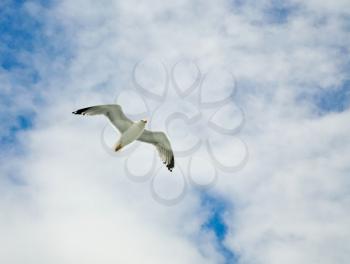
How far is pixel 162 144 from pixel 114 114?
2840 millimetres

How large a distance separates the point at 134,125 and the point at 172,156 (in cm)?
279

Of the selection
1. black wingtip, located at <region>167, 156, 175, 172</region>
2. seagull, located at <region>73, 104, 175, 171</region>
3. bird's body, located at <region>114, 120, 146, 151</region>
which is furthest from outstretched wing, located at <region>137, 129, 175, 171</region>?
bird's body, located at <region>114, 120, 146, 151</region>

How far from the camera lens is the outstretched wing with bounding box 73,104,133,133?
25797 mm

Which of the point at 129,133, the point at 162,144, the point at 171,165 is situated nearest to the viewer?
the point at 129,133

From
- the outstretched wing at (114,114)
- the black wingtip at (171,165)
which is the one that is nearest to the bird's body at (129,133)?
the outstretched wing at (114,114)

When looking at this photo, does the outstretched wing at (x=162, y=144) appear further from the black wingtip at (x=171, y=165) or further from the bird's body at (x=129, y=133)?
the bird's body at (x=129, y=133)

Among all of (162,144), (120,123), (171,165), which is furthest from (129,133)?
(171,165)

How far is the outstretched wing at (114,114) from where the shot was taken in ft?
84.6

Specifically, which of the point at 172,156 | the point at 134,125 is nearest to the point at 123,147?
the point at 134,125

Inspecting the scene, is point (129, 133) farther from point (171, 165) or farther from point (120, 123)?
point (171, 165)

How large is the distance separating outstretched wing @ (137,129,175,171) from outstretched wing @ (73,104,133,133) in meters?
1.19

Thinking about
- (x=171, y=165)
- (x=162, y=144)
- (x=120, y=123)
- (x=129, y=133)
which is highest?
(x=162, y=144)

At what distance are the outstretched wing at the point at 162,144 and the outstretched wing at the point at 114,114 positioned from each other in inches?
46.8

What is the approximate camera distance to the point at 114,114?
85.6 ft
